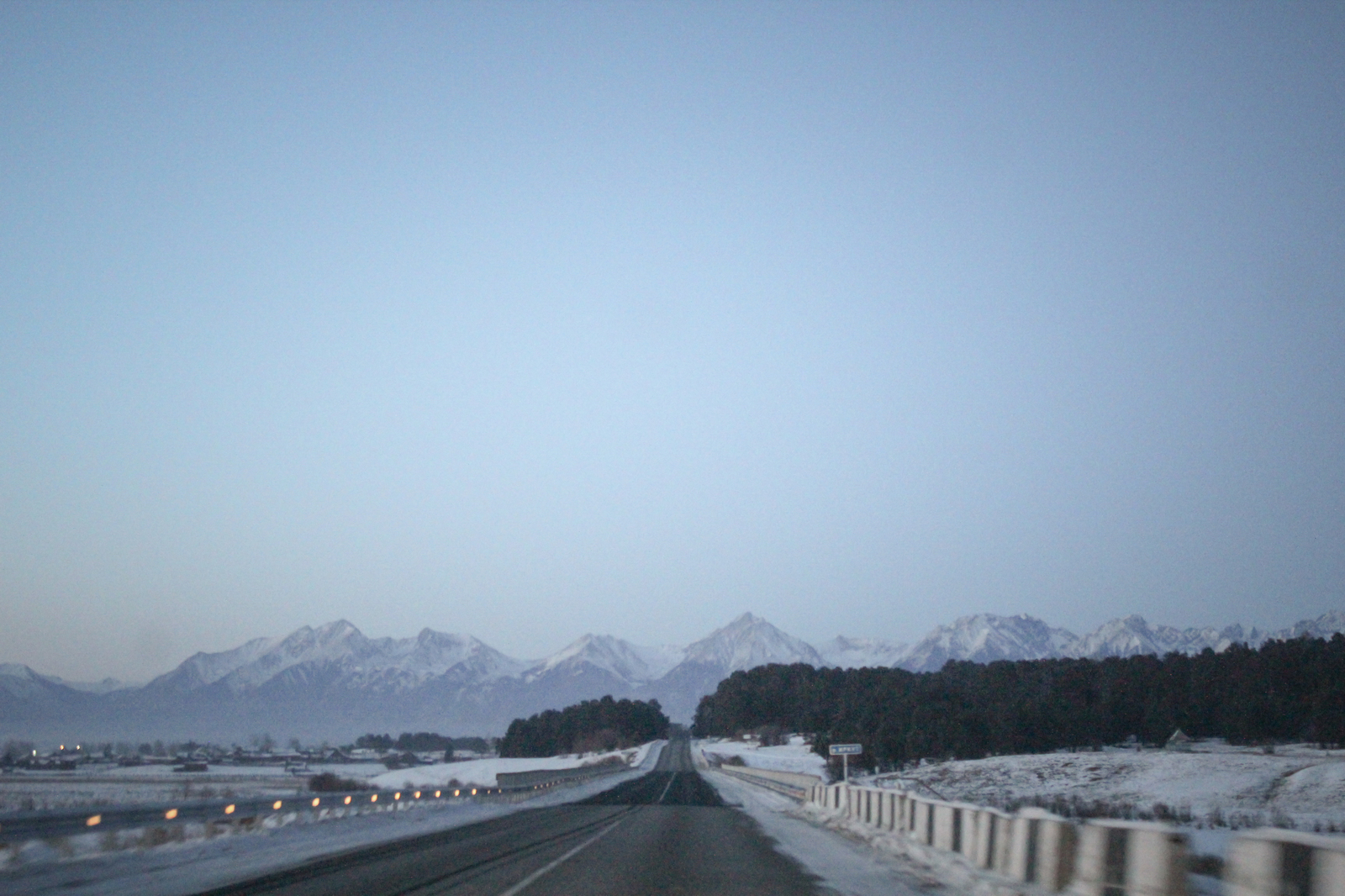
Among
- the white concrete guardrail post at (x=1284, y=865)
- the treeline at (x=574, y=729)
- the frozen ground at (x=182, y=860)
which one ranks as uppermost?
the white concrete guardrail post at (x=1284, y=865)

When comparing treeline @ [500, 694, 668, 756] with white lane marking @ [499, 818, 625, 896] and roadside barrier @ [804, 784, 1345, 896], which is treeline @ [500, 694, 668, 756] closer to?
white lane marking @ [499, 818, 625, 896]

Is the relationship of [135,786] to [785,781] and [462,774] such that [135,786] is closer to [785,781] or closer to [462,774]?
[785,781]

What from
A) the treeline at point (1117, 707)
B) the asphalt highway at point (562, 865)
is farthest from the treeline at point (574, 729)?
the asphalt highway at point (562, 865)

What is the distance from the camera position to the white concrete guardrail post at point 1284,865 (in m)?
6.75

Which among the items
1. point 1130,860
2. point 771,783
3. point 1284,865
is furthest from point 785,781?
point 1284,865

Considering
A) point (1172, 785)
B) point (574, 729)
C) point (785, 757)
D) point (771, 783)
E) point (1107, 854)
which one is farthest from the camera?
point (574, 729)

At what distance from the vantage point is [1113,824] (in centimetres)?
1002

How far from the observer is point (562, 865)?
1608cm

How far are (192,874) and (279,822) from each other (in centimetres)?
1046

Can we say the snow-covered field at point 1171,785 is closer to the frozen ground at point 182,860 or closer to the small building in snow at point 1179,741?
the small building in snow at point 1179,741

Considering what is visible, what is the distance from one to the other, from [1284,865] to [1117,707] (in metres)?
98.5

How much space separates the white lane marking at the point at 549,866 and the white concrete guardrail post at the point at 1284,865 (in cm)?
811

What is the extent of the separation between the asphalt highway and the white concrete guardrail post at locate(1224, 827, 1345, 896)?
6426 mm

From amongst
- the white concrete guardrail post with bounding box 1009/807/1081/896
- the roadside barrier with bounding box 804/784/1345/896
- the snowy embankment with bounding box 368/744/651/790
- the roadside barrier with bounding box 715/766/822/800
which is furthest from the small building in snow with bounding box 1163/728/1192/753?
the white concrete guardrail post with bounding box 1009/807/1081/896
